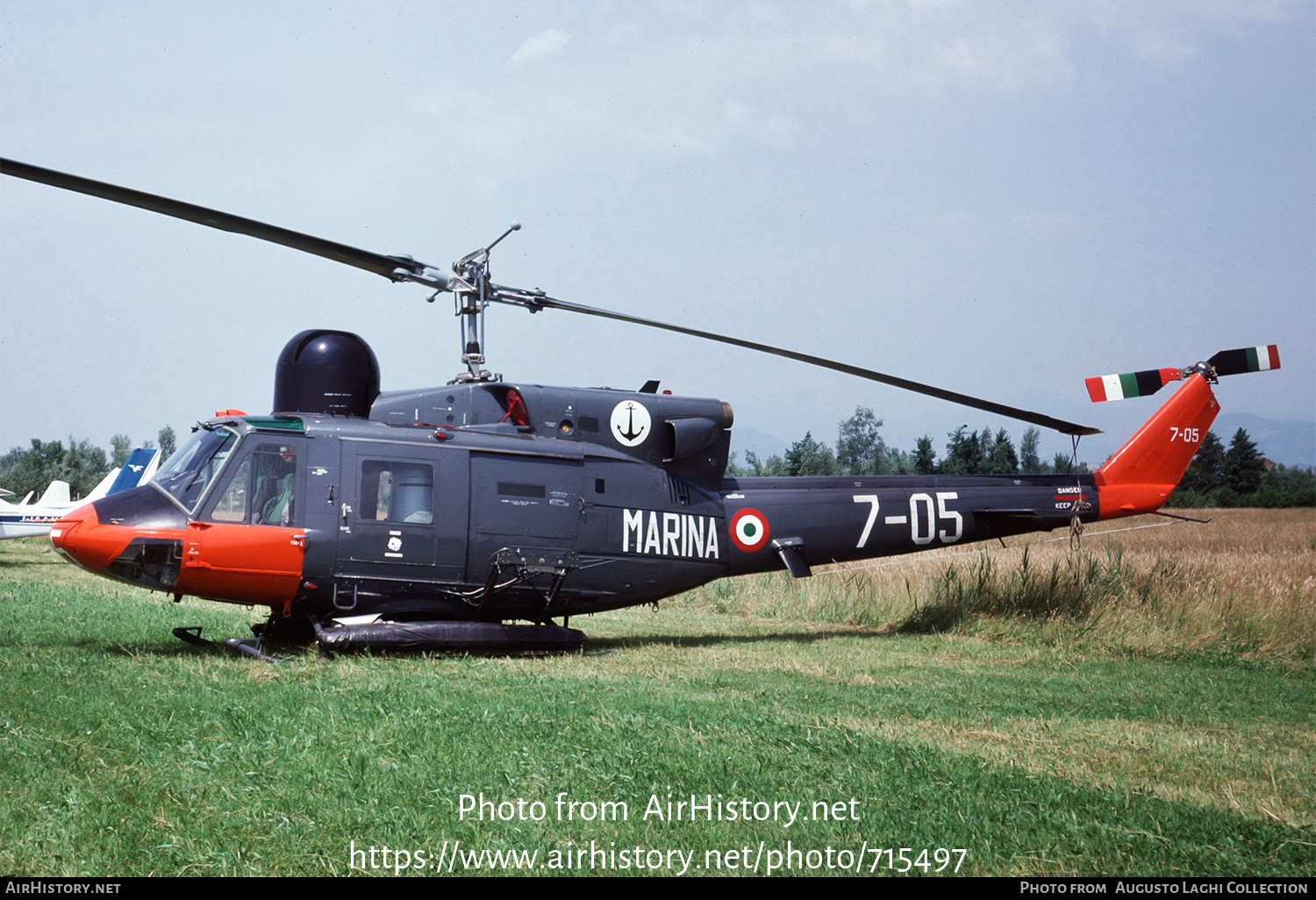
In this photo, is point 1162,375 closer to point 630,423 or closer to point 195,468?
point 630,423

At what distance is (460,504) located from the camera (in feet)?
34.4

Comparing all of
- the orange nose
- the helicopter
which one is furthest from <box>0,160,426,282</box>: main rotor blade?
the orange nose

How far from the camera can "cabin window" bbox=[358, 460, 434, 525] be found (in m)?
10.2

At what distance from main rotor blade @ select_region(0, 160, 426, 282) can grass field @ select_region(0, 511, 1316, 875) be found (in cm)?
367

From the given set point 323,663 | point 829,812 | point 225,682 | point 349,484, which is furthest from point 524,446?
point 829,812

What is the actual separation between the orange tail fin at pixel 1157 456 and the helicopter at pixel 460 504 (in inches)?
57.1

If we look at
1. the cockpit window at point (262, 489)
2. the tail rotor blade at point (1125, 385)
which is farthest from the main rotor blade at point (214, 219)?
the tail rotor blade at point (1125, 385)

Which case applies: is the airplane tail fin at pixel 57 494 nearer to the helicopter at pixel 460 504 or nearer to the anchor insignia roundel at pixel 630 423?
the helicopter at pixel 460 504

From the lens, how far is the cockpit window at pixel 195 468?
976 cm

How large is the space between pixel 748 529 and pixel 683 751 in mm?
6330

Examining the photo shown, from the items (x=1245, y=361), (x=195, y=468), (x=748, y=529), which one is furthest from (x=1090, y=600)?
(x=195, y=468)

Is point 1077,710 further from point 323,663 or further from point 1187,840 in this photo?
point 323,663

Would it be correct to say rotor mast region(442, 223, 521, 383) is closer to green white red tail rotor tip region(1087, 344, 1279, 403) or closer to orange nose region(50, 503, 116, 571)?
orange nose region(50, 503, 116, 571)

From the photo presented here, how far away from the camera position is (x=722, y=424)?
A: 12.4 metres
